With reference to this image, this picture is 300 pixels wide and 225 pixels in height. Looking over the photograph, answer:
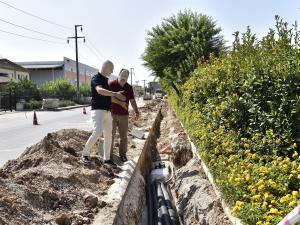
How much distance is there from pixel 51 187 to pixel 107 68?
2284 mm

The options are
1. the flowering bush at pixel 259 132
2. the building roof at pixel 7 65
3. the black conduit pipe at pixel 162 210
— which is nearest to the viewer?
the flowering bush at pixel 259 132

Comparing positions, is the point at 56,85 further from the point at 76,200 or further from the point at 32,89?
the point at 76,200

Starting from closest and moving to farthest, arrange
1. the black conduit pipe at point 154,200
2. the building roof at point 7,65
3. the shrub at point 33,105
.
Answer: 1. the black conduit pipe at point 154,200
2. the shrub at point 33,105
3. the building roof at point 7,65

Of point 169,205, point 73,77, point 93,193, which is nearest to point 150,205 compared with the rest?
point 169,205

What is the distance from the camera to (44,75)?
74.5 metres

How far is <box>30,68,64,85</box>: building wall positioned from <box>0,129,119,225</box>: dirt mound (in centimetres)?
6759

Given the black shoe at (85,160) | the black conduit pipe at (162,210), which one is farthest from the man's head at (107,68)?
the black conduit pipe at (162,210)

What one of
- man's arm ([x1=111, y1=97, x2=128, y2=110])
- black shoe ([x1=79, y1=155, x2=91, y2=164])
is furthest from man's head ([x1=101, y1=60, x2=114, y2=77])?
black shoe ([x1=79, y1=155, x2=91, y2=164])

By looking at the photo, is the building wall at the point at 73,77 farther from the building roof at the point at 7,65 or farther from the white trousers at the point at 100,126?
the white trousers at the point at 100,126

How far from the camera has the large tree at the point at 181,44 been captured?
19438mm

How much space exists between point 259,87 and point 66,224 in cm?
317

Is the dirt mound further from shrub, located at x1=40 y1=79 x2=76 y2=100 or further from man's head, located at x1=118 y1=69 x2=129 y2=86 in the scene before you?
shrub, located at x1=40 y1=79 x2=76 y2=100

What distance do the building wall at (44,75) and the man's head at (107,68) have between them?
68574 mm

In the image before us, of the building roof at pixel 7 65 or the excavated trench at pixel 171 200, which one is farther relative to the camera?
the building roof at pixel 7 65
